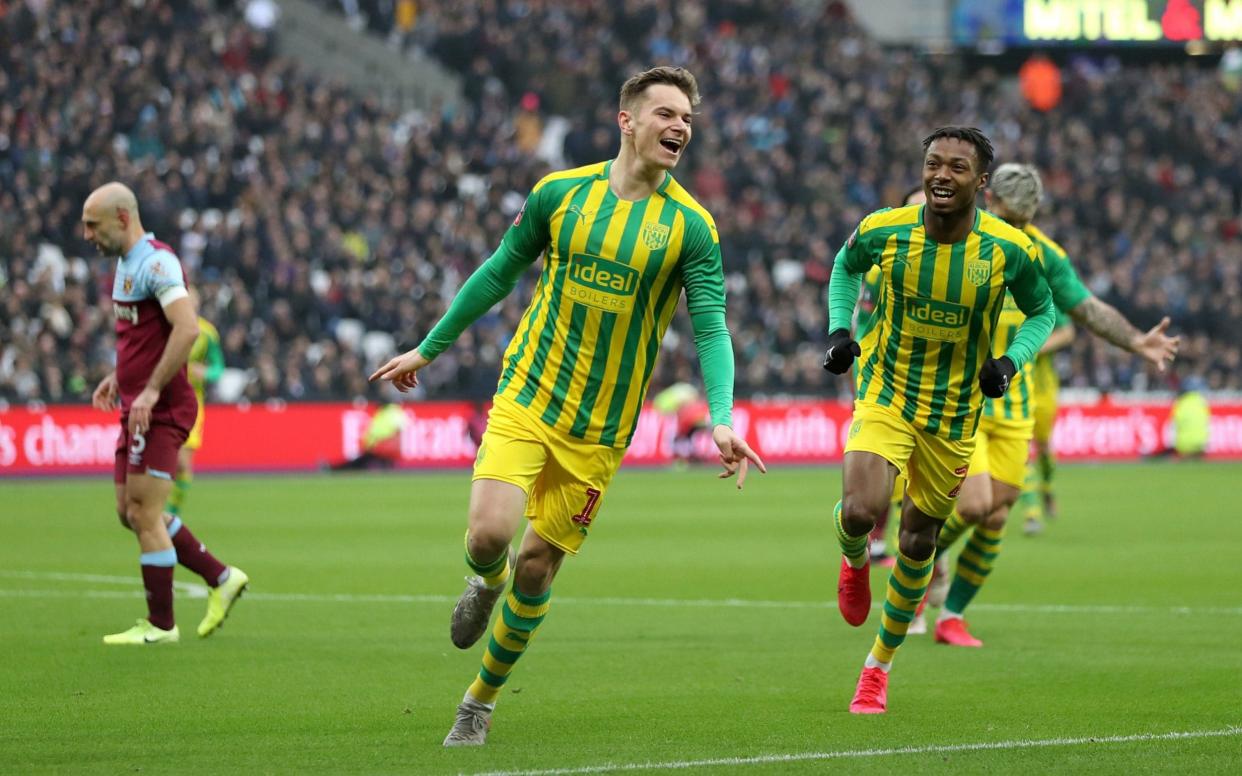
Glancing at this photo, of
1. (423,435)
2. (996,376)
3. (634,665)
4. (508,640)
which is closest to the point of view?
(508,640)

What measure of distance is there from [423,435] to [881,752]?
76.6ft

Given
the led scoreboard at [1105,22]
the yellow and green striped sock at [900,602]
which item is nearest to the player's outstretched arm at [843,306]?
the yellow and green striped sock at [900,602]

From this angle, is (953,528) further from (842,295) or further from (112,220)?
(112,220)

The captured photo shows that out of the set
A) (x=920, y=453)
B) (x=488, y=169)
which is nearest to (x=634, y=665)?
(x=920, y=453)

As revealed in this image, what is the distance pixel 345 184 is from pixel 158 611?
22155 mm

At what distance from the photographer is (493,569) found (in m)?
6.86

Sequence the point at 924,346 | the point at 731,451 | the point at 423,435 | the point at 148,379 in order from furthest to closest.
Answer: the point at 423,435 < the point at 148,379 < the point at 924,346 < the point at 731,451

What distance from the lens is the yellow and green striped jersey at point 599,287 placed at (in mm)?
6773

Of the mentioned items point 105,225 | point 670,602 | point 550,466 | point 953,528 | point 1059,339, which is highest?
point 105,225

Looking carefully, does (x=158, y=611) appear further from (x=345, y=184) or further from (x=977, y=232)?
(x=345, y=184)

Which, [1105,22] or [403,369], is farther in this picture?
[1105,22]

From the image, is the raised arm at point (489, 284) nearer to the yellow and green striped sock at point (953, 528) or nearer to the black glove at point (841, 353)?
the black glove at point (841, 353)

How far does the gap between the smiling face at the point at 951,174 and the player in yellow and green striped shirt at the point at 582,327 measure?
1.19m

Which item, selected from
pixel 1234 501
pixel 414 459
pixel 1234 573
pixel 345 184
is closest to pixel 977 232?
pixel 1234 573
